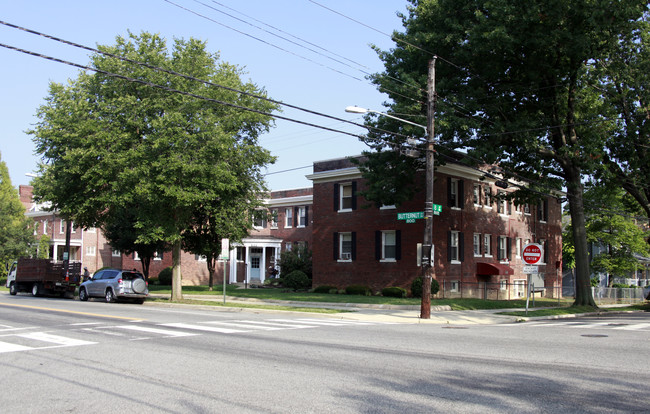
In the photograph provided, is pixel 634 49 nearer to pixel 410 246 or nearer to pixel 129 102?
pixel 410 246

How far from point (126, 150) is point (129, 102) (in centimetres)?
255

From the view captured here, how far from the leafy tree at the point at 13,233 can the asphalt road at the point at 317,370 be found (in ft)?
118

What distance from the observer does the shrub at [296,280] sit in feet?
123

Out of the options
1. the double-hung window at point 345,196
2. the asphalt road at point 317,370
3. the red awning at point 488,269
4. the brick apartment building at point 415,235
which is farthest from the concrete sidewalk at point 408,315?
the red awning at point 488,269

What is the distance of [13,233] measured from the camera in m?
47.2

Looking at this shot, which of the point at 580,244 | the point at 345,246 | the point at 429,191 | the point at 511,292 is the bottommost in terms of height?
the point at 511,292

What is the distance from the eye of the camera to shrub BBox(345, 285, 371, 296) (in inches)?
1342

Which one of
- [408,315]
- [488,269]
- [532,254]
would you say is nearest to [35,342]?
[408,315]

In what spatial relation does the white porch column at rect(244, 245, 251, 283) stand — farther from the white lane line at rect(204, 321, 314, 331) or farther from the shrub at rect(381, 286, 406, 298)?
the white lane line at rect(204, 321, 314, 331)

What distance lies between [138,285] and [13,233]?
25.4 meters

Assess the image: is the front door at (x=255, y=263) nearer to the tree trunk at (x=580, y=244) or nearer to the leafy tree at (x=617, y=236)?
the leafy tree at (x=617, y=236)

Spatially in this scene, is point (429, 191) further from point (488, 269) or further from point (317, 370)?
point (488, 269)

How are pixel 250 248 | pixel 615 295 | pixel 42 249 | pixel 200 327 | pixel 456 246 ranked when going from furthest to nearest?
pixel 250 248 < pixel 42 249 < pixel 615 295 < pixel 456 246 < pixel 200 327

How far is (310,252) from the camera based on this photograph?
42.5m
